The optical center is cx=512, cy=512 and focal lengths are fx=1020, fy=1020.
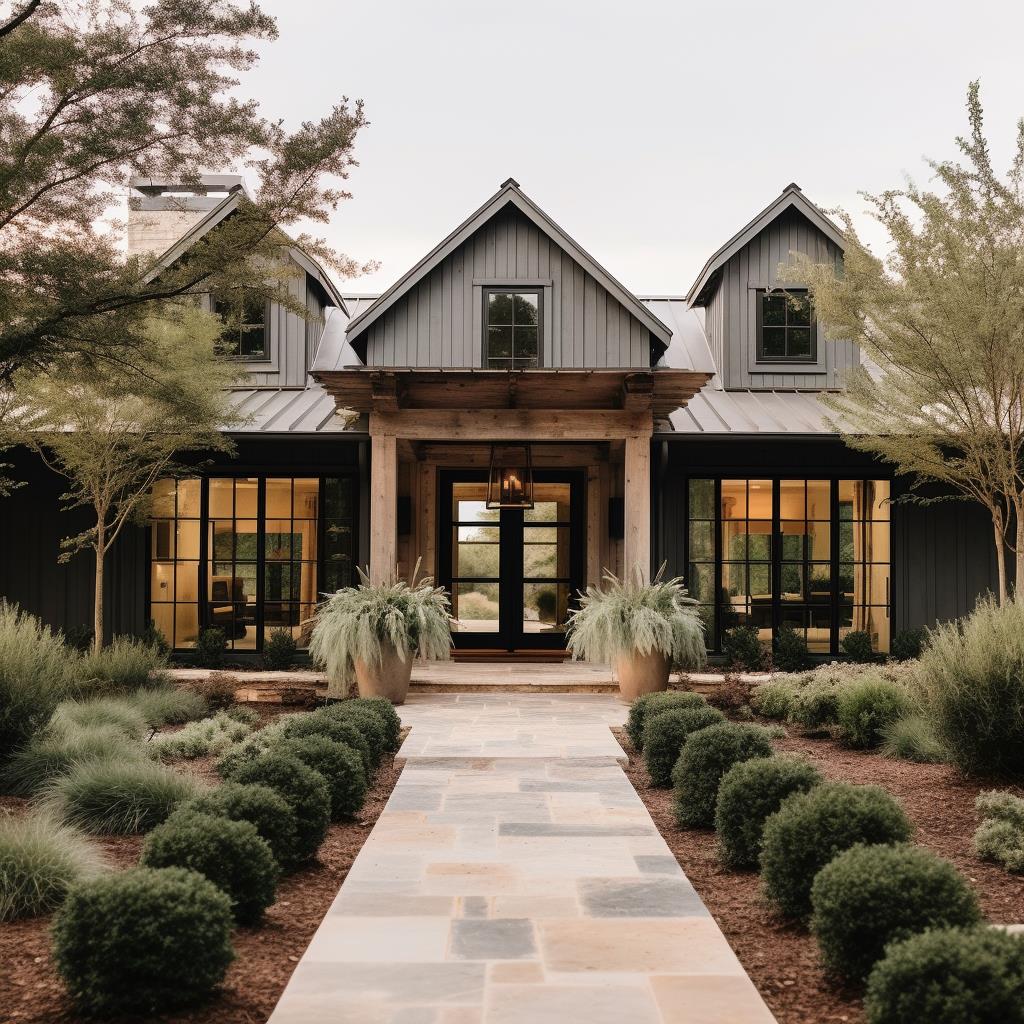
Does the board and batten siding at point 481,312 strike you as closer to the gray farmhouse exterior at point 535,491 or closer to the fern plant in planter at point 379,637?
the gray farmhouse exterior at point 535,491

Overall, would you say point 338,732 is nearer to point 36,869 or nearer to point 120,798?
point 120,798

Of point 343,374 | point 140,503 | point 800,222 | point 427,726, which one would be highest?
point 800,222

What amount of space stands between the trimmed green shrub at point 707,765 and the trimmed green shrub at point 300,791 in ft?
6.67

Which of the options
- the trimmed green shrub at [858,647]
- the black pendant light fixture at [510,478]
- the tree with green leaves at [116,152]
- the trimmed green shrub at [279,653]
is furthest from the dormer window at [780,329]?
the tree with green leaves at [116,152]

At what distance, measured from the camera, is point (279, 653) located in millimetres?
12586

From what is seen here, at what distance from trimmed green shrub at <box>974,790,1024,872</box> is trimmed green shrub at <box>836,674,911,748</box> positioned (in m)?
2.69

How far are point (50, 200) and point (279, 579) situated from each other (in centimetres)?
739

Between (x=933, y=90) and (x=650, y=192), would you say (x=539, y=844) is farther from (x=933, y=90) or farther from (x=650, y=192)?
(x=650, y=192)

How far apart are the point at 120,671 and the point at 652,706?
5627 mm

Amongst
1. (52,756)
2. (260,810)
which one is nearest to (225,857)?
(260,810)

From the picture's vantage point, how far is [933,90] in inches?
639

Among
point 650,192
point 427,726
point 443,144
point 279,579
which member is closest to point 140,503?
point 279,579

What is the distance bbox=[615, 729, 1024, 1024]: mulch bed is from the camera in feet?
11.4

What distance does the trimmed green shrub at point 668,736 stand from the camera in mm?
6660
